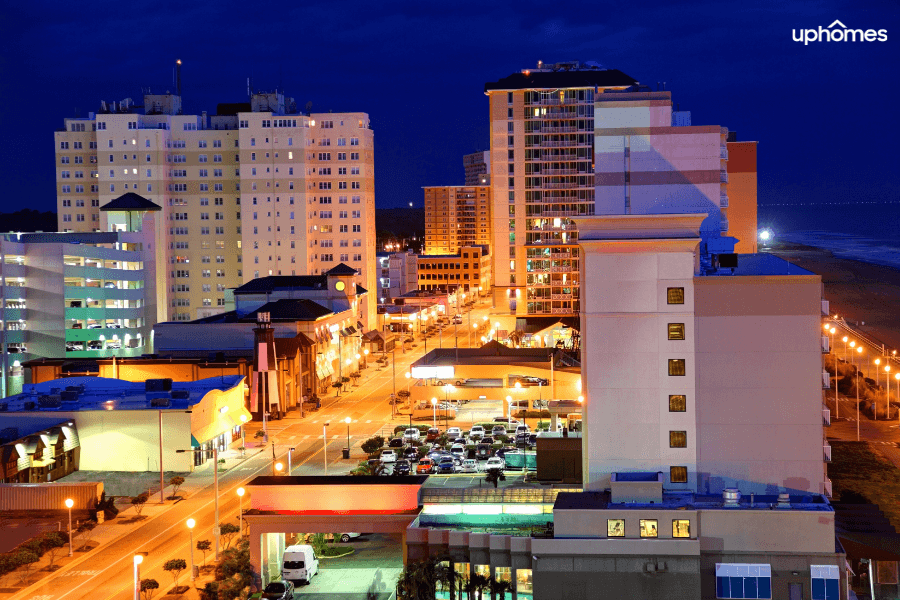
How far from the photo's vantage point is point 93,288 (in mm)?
94875

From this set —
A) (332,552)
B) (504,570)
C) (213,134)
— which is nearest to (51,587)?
(332,552)

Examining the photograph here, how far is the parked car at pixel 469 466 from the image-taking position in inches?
2200

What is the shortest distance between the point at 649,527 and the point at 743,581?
3.11 m

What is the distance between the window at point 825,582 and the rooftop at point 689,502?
5.52 ft

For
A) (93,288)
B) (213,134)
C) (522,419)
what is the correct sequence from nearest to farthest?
(522,419) < (93,288) < (213,134)

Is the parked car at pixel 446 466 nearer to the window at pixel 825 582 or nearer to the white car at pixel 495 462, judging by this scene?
the white car at pixel 495 462

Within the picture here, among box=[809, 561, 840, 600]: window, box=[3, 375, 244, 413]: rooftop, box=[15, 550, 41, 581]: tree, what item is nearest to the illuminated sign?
box=[3, 375, 244, 413]: rooftop

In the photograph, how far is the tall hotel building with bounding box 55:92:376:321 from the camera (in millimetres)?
133125

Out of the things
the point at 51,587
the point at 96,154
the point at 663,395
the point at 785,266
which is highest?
the point at 96,154

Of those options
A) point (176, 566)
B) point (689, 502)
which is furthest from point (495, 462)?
point (689, 502)

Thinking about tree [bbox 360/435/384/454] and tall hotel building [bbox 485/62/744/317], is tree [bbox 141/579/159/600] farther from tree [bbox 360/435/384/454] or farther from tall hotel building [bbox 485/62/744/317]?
tall hotel building [bbox 485/62/744/317]

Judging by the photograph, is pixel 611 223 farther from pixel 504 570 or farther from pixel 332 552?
pixel 332 552

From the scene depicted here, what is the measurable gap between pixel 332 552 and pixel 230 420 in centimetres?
2727

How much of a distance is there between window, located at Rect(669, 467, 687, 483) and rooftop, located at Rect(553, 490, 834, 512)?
0.44 m
